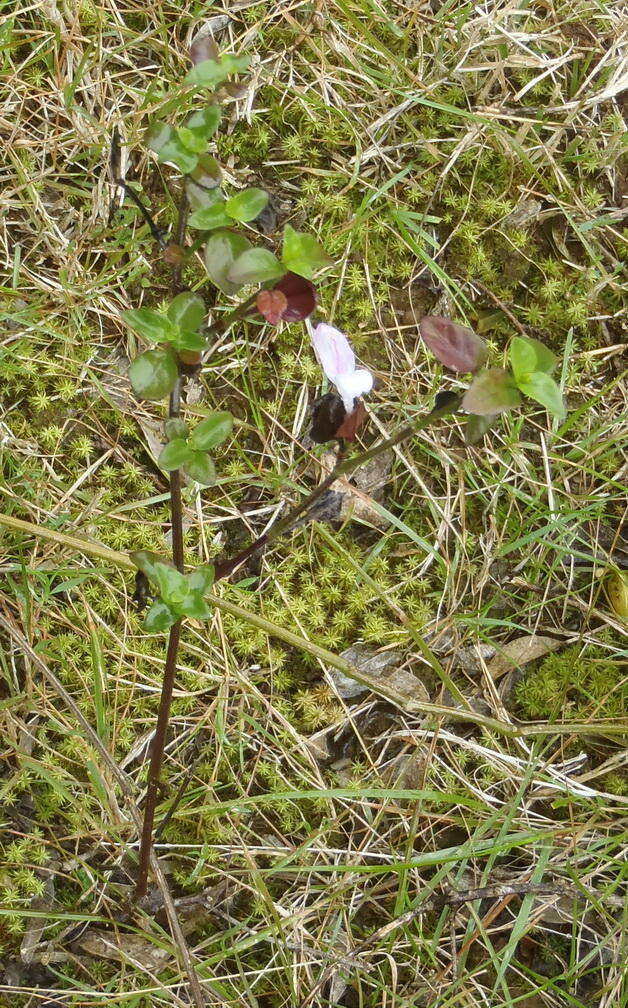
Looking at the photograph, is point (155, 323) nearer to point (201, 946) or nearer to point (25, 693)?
point (25, 693)

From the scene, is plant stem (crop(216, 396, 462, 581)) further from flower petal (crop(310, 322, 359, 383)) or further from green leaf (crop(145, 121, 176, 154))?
green leaf (crop(145, 121, 176, 154))

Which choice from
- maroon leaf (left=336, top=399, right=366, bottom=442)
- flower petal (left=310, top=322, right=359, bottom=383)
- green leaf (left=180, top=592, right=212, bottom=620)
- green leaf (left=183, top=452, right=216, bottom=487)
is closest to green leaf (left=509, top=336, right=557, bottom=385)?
maroon leaf (left=336, top=399, right=366, bottom=442)

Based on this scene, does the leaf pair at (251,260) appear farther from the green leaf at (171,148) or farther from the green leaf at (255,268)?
the green leaf at (171,148)

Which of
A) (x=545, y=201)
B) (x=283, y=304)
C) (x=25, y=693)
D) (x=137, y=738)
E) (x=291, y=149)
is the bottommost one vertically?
(x=137, y=738)

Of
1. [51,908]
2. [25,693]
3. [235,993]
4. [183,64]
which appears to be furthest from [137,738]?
[183,64]

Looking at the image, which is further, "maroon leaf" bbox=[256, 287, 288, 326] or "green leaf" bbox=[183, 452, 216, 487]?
"green leaf" bbox=[183, 452, 216, 487]

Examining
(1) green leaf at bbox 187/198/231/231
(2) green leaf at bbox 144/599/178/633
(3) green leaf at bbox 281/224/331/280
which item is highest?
(1) green leaf at bbox 187/198/231/231
